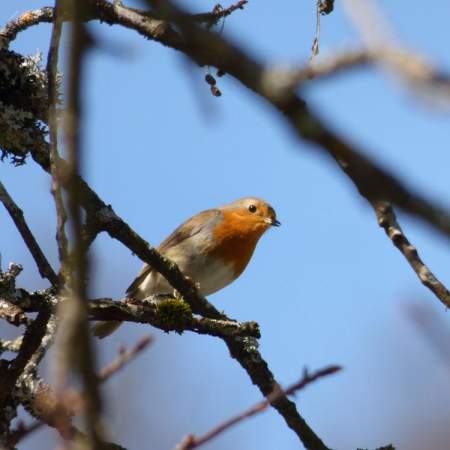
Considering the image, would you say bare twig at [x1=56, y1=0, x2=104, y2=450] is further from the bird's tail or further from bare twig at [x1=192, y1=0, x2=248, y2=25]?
the bird's tail

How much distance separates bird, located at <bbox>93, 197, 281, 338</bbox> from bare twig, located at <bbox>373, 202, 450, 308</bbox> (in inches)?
196

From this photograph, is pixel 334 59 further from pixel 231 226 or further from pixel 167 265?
pixel 231 226

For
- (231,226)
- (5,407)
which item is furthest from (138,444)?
(5,407)

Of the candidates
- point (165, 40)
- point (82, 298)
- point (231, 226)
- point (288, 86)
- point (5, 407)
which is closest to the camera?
point (82, 298)

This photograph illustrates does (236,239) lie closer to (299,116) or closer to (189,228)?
(189,228)

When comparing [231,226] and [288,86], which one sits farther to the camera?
[231,226]

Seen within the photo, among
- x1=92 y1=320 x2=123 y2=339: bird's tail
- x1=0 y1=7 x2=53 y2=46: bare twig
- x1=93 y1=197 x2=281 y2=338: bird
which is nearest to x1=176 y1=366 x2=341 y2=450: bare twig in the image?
x1=0 y1=7 x2=53 y2=46: bare twig

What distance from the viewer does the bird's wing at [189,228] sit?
741 cm

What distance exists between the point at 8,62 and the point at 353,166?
128 inches

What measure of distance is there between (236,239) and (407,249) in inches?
228

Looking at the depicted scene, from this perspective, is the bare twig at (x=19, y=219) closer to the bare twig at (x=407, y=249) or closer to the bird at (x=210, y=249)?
the bare twig at (x=407, y=249)

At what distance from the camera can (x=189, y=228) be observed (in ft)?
24.7

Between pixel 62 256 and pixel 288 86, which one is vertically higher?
pixel 62 256

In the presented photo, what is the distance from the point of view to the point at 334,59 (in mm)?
1147
